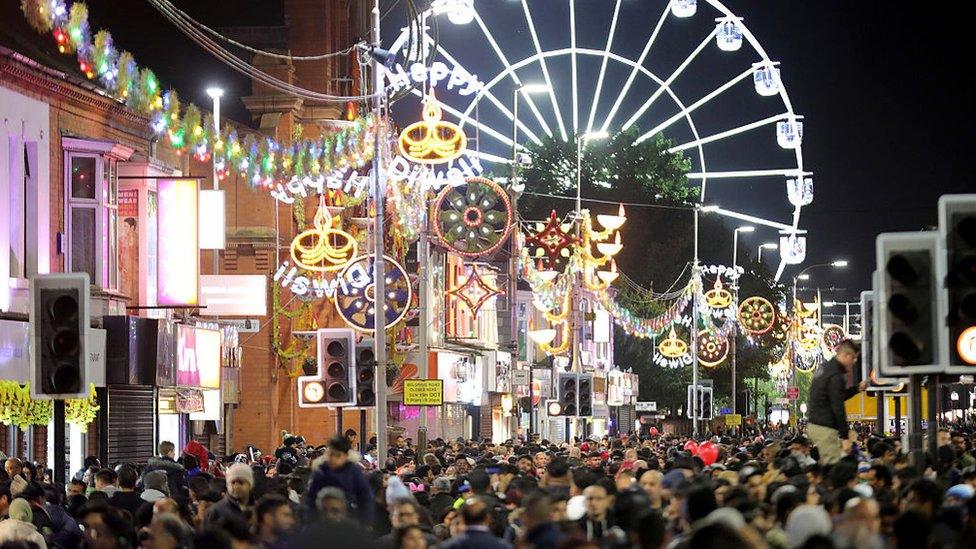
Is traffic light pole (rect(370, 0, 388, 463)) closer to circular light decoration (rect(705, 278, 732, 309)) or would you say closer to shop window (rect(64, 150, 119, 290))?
shop window (rect(64, 150, 119, 290))

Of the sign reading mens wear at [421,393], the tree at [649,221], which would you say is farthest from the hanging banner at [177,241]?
the tree at [649,221]

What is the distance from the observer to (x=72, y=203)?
35.2m

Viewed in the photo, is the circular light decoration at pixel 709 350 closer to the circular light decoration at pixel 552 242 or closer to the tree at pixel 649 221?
the tree at pixel 649 221

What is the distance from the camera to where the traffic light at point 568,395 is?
48.7m

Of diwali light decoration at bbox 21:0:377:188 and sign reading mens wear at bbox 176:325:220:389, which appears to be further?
sign reading mens wear at bbox 176:325:220:389

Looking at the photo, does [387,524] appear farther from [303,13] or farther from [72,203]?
[303,13]

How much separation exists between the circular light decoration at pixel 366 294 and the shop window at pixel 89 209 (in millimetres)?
5624

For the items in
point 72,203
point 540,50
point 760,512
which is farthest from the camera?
point 540,50

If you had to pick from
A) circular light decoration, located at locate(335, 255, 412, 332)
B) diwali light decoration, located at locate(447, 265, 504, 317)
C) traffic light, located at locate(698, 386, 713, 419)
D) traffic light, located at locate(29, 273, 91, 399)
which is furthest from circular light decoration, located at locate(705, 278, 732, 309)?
traffic light, located at locate(29, 273, 91, 399)

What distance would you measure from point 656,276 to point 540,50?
16.2 meters

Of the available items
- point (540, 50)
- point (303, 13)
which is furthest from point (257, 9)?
point (540, 50)

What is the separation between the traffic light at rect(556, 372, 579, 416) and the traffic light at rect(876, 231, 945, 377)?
103 ft

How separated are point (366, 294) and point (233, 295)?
3.34 metres

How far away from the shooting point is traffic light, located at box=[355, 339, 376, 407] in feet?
108
